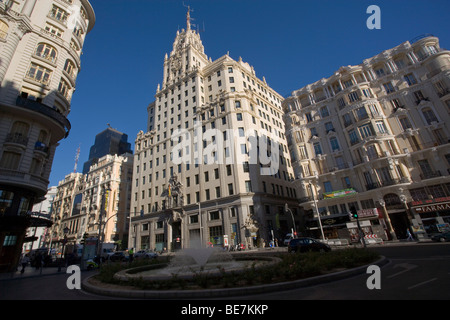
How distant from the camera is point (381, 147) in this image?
29781mm

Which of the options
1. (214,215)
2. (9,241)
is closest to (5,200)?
(9,241)

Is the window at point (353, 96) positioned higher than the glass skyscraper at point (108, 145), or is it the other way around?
the glass skyscraper at point (108, 145)

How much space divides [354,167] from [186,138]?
34.5 m

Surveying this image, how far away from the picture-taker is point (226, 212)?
38062 millimetres

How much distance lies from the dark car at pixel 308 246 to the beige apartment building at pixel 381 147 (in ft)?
42.6

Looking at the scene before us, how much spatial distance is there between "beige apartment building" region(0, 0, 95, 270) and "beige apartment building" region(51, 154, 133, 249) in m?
37.6

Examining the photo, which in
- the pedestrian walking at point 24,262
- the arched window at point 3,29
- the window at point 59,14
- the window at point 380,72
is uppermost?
the window at point 59,14

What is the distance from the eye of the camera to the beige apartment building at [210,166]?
38.3 m

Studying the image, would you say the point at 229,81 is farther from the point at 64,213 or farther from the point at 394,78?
the point at 64,213

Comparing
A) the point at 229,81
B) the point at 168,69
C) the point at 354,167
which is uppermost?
the point at 168,69

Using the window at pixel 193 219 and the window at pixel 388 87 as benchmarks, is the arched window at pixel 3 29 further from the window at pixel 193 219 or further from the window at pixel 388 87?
the window at pixel 388 87

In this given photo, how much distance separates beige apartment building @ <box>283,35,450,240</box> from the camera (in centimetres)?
2722

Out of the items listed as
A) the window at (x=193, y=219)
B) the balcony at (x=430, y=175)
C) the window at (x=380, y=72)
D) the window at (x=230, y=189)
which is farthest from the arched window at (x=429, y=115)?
the window at (x=193, y=219)
